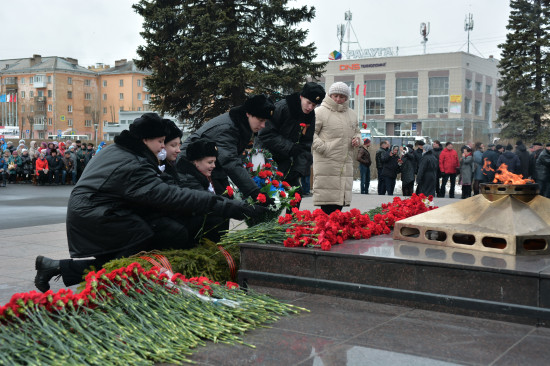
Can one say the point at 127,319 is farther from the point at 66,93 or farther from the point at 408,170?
the point at 66,93

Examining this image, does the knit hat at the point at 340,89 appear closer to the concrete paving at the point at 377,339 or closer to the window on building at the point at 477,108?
the concrete paving at the point at 377,339

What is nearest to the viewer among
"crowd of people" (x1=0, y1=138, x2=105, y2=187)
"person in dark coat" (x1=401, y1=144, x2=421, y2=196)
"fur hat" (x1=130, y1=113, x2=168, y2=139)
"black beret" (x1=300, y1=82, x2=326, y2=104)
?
"fur hat" (x1=130, y1=113, x2=168, y2=139)

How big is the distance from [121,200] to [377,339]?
83.8 inches

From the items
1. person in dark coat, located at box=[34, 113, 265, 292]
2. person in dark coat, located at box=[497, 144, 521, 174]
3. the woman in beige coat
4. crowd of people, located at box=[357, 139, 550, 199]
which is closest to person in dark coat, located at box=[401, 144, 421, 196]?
crowd of people, located at box=[357, 139, 550, 199]

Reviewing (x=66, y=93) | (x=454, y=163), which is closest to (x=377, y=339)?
(x=454, y=163)

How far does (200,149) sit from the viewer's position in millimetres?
5086

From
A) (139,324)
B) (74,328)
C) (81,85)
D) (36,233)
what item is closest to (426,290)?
(139,324)

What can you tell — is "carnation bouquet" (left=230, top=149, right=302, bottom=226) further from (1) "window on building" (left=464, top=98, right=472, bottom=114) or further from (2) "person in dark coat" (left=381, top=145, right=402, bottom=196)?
(1) "window on building" (left=464, top=98, right=472, bottom=114)

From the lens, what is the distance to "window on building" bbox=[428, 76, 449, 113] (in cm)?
6456

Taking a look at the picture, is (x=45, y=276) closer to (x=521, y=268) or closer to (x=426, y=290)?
(x=426, y=290)

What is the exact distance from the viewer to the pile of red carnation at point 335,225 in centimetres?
455

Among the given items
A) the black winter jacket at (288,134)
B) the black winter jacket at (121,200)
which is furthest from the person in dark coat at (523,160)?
the black winter jacket at (121,200)

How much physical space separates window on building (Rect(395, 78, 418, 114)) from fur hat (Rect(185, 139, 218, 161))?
209ft

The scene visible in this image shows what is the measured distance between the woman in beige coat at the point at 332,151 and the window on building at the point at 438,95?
197ft
